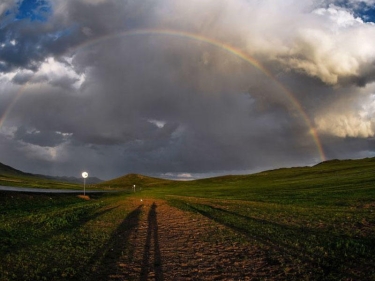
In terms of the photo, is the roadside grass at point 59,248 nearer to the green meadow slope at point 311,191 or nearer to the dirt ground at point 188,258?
the dirt ground at point 188,258

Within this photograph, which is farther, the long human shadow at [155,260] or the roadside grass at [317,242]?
the long human shadow at [155,260]

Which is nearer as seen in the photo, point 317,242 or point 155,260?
point 155,260

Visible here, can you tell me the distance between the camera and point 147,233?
61.8 ft

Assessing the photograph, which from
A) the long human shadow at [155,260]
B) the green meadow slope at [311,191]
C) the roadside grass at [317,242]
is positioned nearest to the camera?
the roadside grass at [317,242]

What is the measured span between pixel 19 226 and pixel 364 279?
64.5 ft

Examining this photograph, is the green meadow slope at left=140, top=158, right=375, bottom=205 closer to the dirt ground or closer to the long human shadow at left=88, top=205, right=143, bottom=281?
the dirt ground

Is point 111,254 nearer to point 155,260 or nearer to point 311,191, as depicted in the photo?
point 155,260

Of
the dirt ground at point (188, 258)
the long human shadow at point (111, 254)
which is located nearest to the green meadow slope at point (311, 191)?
the dirt ground at point (188, 258)

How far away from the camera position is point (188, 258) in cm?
1276

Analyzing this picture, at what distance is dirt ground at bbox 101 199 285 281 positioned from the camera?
10445 millimetres

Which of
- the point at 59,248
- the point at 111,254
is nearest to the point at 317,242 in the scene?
the point at 111,254

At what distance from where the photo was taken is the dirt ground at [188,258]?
34.3 ft

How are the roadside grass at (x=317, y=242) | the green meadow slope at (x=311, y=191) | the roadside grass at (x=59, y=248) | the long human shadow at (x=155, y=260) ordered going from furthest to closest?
the green meadow slope at (x=311, y=191)
the roadside grass at (x=59, y=248)
the long human shadow at (x=155, y=260)
the roadside grass at (x=317, y=242)

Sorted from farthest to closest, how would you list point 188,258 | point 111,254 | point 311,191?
point 311,191 → point 111,254 → point 188,258
